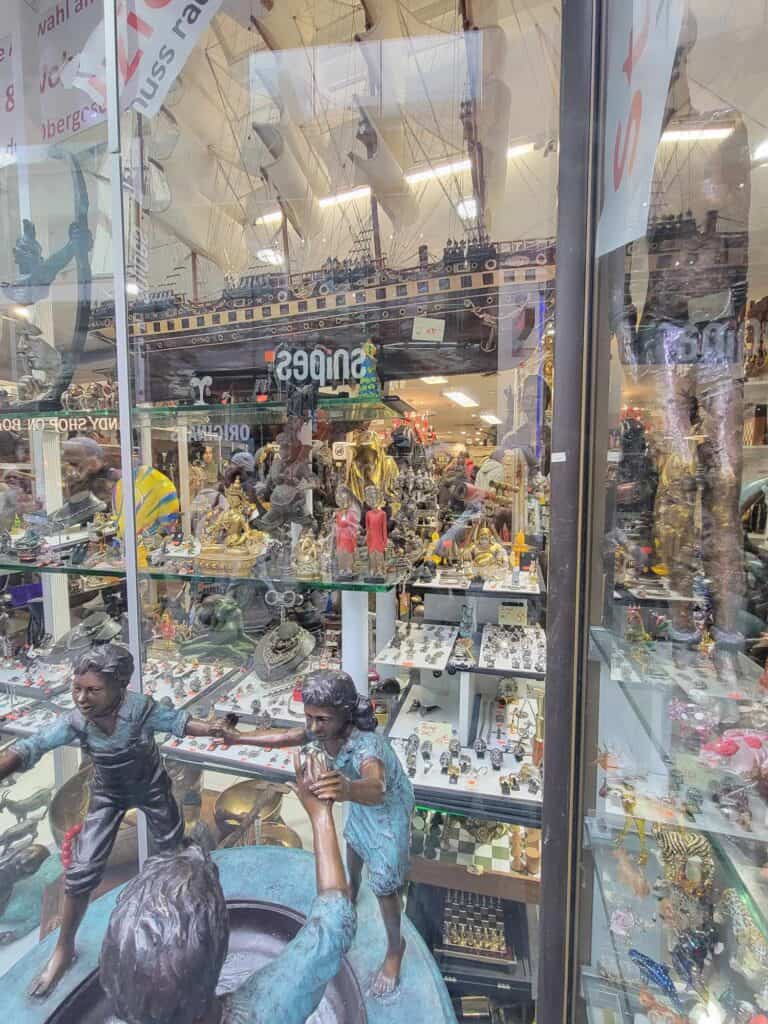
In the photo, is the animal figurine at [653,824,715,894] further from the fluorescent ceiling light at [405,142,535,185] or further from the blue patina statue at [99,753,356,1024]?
the fluorescent ceiling light at [405,142,535,185]

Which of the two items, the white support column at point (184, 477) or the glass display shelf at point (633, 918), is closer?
the glass display shelf at point (633, 918)

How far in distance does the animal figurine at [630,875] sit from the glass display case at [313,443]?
0.25 metres

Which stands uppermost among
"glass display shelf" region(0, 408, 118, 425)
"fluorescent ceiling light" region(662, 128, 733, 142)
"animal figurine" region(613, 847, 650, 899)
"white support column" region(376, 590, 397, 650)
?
"fluorescent ceiling light" region(662, 128, 733, 142)

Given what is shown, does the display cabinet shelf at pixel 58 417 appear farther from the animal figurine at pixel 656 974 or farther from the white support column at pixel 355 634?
the animal figurine at pixel 656 974

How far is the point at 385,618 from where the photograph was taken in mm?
1330

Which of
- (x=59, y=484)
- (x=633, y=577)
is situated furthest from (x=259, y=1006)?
(x=59, y=484)

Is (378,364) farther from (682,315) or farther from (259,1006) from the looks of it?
(259,1006)

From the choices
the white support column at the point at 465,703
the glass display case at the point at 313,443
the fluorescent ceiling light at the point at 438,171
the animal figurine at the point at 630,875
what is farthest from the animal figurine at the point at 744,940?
the fluorescent ceiling light at the point at 438,171

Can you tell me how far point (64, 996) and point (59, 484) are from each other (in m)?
1.47

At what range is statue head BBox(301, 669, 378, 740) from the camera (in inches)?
20.8

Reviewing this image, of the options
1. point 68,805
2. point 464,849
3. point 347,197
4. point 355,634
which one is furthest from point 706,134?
point 68,805

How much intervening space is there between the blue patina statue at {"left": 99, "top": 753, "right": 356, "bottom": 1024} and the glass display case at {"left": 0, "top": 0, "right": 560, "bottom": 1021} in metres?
0.57

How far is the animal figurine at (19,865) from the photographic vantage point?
3.07ft

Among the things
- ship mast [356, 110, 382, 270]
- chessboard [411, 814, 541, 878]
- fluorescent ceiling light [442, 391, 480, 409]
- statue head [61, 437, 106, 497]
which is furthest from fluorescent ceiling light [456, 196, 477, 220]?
chessboard [411, 814, 541, 878]
